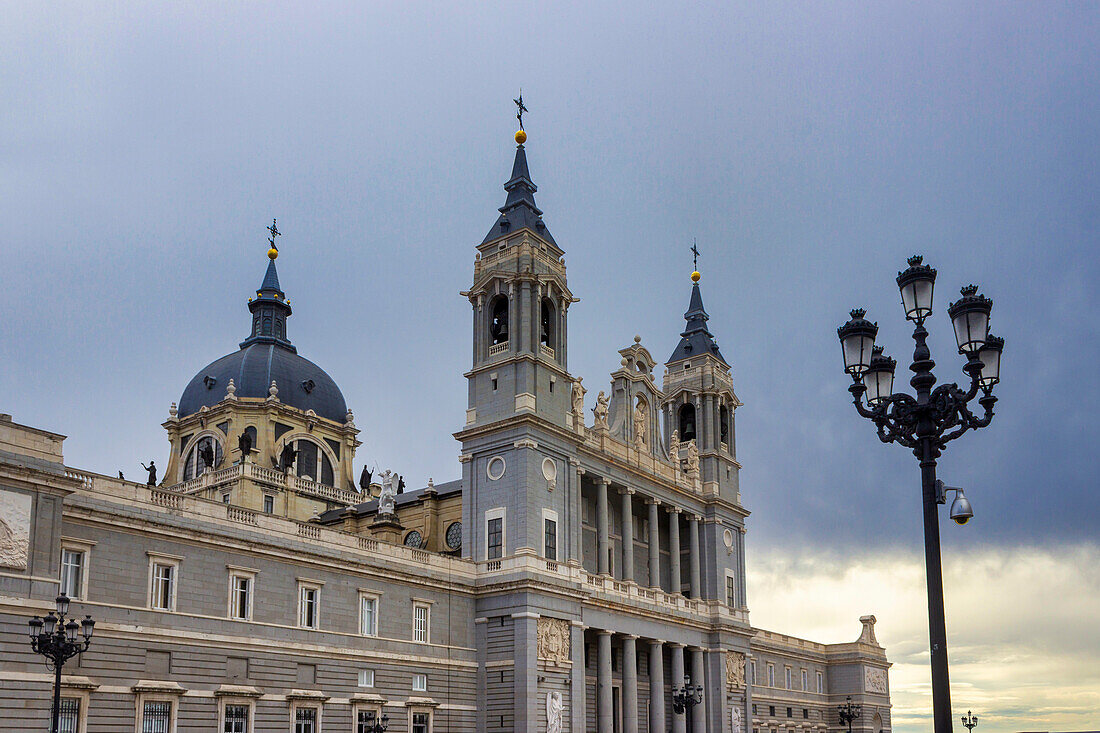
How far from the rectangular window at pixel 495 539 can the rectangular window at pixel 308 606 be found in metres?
11.5

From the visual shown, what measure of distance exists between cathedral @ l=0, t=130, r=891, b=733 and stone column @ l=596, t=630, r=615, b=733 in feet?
0.54

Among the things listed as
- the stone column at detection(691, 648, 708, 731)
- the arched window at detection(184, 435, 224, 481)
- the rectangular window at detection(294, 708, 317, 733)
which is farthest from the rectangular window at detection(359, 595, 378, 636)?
the arched window at detection(184, 435, 224, 481)

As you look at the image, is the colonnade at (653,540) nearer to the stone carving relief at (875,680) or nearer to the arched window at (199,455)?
the stone carving relief at (875,680)

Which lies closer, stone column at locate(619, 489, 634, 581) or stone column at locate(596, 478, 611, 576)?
stone column at locate(596, 478, 611, 576)

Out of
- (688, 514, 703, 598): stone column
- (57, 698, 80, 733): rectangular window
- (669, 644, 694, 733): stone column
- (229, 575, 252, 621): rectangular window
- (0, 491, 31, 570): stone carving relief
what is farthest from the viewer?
(688, 514, 703, 598): stone column

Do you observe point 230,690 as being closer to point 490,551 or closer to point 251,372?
point 490,551

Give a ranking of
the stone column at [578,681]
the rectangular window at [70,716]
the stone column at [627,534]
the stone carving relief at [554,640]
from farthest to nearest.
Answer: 1. the stone column at [627,534]
2. the stone column at [578,681]
3. the stone carving relief at [554,640]
4. the rectangular window at [70,716]

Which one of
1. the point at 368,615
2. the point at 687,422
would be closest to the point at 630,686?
the point at 368,615

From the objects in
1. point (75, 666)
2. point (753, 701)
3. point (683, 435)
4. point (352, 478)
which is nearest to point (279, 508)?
point (352, 478)

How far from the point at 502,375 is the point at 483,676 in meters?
15.2

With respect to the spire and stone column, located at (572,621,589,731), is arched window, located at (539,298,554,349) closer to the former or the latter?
stone column, located at (572,621,589,731)

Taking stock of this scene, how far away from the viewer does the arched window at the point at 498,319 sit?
60.1 m

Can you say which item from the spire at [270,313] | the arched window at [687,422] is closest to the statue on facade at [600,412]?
the arched window at [687,422]

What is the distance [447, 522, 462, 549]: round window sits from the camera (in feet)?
214
